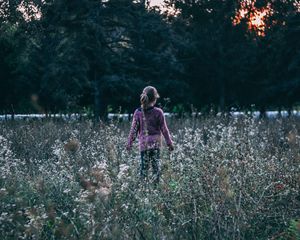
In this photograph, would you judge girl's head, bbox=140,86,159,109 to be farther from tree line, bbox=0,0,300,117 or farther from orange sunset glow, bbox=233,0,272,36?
orange sunset glow, bbox=233,0,272,36

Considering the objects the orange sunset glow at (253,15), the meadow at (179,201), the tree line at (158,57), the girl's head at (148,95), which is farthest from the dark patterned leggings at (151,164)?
the orange sunset glow at (253,15)

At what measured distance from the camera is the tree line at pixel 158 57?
83.1 feet

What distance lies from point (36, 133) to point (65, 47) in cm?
1376

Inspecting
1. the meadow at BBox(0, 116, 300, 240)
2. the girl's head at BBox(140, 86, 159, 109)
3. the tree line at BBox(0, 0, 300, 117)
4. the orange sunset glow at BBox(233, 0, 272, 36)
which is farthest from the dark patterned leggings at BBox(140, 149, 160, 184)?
the orange sunset glow at BBox(233, 0, 272, 36)

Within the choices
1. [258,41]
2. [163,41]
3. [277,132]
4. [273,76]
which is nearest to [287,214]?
[277,132]

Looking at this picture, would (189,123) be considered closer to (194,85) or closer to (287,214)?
(287,214)

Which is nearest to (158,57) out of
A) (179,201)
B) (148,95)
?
(148,95)

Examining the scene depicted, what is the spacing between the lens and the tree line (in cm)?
2533

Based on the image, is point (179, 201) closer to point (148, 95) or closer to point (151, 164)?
point (151, 164)

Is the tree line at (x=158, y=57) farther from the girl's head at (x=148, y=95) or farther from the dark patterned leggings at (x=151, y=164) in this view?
the dark patterned leggings at (x=151, y=164)

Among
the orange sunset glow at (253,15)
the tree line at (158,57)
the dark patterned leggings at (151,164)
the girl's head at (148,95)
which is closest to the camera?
the dark patterned leggings at (151,164)

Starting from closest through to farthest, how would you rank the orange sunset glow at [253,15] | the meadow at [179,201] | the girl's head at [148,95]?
the meadow at [179,201] < the girl's head at [148,95] < the orange sunset glow at [253,15]

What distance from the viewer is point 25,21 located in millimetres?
13531

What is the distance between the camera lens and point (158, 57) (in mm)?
27688
